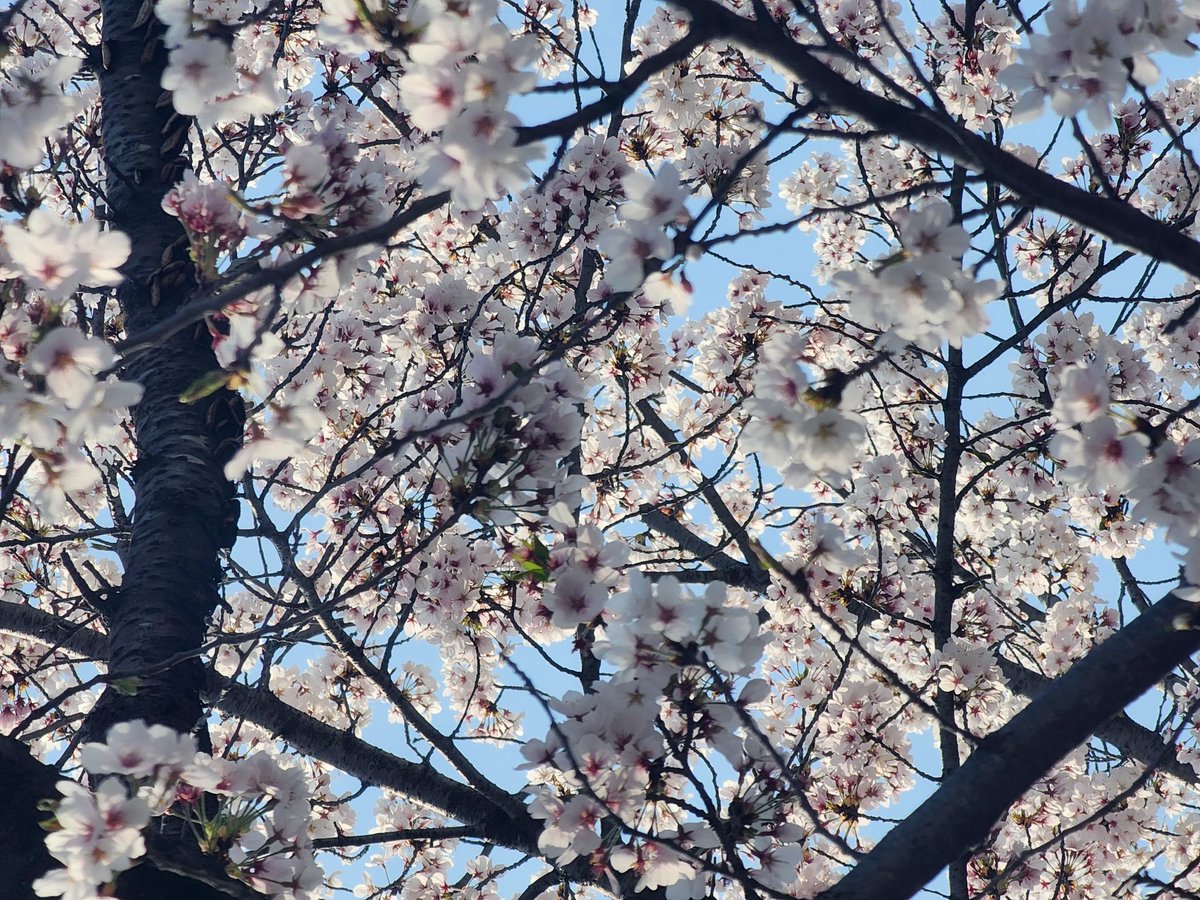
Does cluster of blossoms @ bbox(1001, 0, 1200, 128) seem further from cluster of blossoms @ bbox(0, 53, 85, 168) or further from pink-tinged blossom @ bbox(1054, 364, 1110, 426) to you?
cluster of blossoms @ bbox(0, 53, 85, 168)

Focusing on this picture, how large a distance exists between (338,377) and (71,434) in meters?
2.71

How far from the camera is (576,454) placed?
4.02 meters

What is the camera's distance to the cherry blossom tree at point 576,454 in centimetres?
172

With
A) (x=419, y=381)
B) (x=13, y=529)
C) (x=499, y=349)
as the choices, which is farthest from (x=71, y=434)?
(x=13, y=529)

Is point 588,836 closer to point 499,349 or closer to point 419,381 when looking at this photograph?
point 499,349

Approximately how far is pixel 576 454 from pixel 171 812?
220cm

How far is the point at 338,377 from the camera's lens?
4.43 m

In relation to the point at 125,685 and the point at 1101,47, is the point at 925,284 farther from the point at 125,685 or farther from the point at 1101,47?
the point at 125,685

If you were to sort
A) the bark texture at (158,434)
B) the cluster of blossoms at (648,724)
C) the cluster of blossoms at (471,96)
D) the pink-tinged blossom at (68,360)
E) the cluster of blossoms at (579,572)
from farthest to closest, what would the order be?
the bark texture at (158,434) < the cluster of blossoms at (579,572) < the cluster of blossoms at (648,724) < the pink-tinged blossom at (68,360) < the cluster of blossoms at (471,96)

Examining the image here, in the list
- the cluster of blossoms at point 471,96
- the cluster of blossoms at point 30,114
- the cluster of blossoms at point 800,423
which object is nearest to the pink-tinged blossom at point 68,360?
the cluster of blossoms at point 30,114

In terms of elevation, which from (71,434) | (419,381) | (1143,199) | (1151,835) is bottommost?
(71,434)

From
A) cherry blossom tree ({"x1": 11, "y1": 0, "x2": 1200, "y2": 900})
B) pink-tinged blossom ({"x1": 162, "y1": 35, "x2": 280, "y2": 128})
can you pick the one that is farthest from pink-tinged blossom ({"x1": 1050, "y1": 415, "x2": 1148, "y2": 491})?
pink-tinged blossom ({"x1": 162, "y1": 35, "x2": 280, "y2": 128})

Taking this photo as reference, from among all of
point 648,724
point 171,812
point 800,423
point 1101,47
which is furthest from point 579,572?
point 1101,47

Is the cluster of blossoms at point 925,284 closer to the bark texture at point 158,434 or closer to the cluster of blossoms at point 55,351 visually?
the cluster of blossoms at point 55,351
